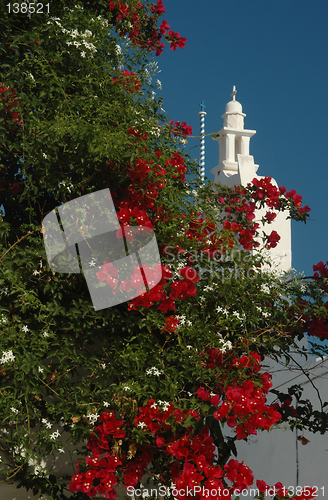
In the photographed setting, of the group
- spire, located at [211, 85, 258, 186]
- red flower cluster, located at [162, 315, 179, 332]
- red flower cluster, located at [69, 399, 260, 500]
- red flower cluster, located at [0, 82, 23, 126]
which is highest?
spire, located at [211, 85, 258, 186]

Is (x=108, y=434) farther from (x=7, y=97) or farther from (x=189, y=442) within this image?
(x=7, y=97)

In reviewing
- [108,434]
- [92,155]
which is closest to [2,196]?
[92,155]

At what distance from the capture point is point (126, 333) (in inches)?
93.2

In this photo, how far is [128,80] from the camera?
8.70 ft

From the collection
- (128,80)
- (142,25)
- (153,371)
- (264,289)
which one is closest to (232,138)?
(142,25)

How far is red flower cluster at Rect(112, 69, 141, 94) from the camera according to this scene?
2601 mm

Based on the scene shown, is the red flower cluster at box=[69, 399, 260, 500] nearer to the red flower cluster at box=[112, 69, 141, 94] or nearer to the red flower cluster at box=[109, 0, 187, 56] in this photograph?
Answer: the red flower cluster at box=[112, 69, 141, 94]

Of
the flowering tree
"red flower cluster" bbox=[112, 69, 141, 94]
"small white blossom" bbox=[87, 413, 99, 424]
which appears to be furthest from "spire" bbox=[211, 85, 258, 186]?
"small white blossom" bbox=[87, 413, 99, 424]

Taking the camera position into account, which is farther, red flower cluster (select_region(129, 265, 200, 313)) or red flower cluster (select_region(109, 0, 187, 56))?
red flower cluster (select_region(109, 0, 187, 56))

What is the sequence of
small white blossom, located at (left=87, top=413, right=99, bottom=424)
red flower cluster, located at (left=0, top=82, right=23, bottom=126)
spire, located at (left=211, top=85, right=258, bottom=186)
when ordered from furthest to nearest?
spire, located at (left=211, top=85, right=258, bottom=186) → red flower cluster, located at (left=0, top=82, right=23, bottom=126) → small white blossom, located at (left=87, top=413, right=99, bottom=424)

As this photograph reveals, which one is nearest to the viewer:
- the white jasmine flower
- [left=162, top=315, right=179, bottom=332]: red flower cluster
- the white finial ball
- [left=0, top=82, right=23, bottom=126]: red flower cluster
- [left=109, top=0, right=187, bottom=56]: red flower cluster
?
the white jasmine flower

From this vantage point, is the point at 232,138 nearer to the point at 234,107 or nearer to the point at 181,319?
the point at 234,107

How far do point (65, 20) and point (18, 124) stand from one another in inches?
28.5

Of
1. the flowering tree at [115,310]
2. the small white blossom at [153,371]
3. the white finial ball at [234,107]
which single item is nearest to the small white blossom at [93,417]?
the flowering tree at [115,310]
